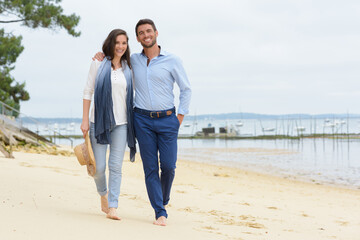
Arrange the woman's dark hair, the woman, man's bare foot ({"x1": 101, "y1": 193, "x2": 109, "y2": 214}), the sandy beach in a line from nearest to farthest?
the sandy beach, the woman, the woman's dark hair, man's bare foot ({"x1": 101, "y1": 193, "x2": 109, "y2": 214})

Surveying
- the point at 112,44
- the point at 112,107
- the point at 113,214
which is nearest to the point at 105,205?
the point at 113,214

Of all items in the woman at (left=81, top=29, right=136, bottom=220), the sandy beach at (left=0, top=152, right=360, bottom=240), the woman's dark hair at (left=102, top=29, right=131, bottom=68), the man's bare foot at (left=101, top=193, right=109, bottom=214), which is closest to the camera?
the sandy beach at (left=0, top=152, right=360, bottom=240)

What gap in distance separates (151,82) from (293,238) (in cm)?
222

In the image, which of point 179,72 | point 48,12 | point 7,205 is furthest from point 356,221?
point 48,12

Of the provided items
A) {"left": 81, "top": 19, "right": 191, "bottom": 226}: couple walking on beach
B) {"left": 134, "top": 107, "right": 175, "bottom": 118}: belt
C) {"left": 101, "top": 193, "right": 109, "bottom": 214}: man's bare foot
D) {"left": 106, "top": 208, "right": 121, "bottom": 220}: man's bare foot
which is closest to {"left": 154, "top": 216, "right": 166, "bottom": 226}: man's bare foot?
{"left": 81, "top": 19, "right": 191, "bottom": 226}: couple walking on beach

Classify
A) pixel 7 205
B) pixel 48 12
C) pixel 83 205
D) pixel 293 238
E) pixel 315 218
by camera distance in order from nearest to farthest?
pixel 7 205, pixel 293 238, pixel 83 205, pixel 315 218, pixel 48 12

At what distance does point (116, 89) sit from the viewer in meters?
4.14

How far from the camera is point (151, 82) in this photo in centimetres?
426

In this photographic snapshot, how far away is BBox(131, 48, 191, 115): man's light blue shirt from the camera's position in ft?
13.9

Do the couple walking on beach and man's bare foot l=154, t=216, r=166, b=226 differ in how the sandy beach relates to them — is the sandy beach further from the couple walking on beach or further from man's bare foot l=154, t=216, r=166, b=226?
the couple walking on beach

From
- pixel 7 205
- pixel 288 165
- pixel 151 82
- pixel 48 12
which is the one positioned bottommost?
pixel 288 165

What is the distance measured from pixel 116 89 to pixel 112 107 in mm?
175

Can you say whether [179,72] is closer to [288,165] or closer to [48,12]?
[48,12]

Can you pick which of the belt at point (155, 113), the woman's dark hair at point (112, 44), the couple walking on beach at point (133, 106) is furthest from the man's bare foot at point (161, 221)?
the woman's dark hair at point (112, 44)
